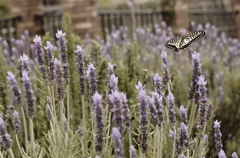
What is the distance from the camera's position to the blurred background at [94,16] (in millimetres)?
7234

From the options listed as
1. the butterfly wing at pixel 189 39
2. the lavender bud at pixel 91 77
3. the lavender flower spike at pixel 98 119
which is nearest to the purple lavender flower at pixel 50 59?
the lavender bud at pixel 91 77

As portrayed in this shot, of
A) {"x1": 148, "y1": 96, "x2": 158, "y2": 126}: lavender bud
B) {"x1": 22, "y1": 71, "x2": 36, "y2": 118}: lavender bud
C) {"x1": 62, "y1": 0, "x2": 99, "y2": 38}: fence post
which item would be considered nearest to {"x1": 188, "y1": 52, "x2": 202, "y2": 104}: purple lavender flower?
{"x1": 148, "y1": 96, "x2": 158, "y2": 126}: lavender bud

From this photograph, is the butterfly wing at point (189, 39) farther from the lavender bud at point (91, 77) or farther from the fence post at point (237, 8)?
the fence post at point (237, 8)

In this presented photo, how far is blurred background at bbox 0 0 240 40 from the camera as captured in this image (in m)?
7.23

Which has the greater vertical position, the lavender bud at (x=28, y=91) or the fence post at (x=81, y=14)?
the fence post at (x=81, y=14)

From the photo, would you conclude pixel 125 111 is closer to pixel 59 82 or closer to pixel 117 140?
pixel 117 140

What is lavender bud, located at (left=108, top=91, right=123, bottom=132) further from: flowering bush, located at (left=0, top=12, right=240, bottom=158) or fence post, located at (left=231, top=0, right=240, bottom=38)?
fence post, located at (left=231, top=0, right=240, bottom=38)

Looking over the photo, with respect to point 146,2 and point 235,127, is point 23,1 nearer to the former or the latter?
point 146,2

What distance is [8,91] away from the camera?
97.5 inches

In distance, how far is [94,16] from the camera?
24.0ft

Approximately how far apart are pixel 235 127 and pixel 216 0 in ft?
33.6

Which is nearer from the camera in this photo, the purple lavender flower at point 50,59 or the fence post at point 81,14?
the purple lavender flower at point 50,59

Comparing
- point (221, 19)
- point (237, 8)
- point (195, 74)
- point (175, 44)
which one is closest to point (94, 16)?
point (237, 8)

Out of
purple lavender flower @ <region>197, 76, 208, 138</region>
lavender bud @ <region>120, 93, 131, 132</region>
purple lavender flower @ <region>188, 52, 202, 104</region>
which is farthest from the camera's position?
purple lavender flower @ <region>188, 52, 202, 104</region>
